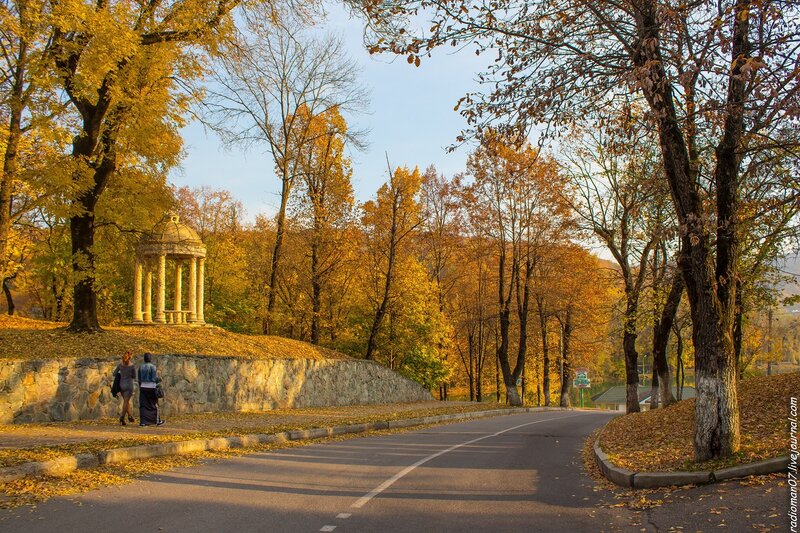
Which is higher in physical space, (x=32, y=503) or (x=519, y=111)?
(x=519, y=111)

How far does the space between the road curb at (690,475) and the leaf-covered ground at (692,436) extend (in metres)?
0.30

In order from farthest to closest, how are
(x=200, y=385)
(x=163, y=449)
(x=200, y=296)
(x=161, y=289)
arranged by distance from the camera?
(x=200, y=296)
(x=161, y=289)
(x=200, y=385)
(x=163, y=449)

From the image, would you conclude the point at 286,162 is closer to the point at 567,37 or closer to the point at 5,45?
the point at 5,45

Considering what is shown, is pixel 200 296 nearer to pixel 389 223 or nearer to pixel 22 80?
pixel 389 223

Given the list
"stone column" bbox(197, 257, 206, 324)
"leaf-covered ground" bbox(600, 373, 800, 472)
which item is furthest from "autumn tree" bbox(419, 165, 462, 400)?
"leaf-covered ground" bbox(600, 373, 800, 472)

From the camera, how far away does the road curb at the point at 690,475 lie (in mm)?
7449

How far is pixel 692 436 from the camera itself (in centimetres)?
1165

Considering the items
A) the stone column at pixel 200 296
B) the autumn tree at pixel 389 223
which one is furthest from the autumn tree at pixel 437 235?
the stone column at pixel 200 296

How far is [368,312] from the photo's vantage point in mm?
39750

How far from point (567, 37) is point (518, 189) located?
80.7 ft

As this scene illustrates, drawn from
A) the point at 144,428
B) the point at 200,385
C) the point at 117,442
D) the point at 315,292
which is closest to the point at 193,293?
the point at 315,292

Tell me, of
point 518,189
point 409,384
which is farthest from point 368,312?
point 518,189

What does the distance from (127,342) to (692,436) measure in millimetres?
15381
